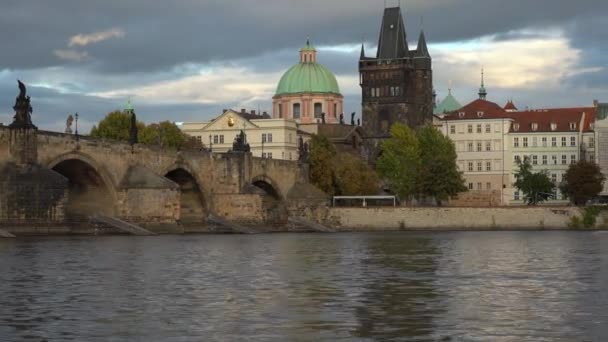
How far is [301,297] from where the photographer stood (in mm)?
28281

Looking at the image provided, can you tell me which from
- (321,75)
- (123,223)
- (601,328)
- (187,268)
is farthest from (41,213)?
(321,75)

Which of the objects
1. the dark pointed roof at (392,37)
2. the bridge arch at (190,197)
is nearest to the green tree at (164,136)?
the bridge arch at (190,197)

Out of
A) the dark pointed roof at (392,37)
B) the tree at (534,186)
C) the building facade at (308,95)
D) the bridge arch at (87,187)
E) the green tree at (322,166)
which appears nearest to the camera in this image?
the bridge arch at (87,187)

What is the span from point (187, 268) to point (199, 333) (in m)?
17.5

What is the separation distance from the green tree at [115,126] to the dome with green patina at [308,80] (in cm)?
4086

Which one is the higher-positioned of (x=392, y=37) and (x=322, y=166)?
(x=392, y=37)

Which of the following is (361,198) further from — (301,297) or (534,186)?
(301,297)

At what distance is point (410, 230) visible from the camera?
313 ft

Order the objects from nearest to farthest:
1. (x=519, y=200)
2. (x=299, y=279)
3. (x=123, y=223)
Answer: (x=299, y=279), (x=123, y=223), (x=519, y=200)

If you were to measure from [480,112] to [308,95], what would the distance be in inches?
1026

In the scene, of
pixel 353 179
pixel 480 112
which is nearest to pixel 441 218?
pixel 353 179

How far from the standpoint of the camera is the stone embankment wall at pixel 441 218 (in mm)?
95188

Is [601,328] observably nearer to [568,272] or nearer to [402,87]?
[568,272]

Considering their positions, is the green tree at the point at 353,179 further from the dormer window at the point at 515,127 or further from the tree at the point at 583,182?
the dormer window at the point at 515,127
